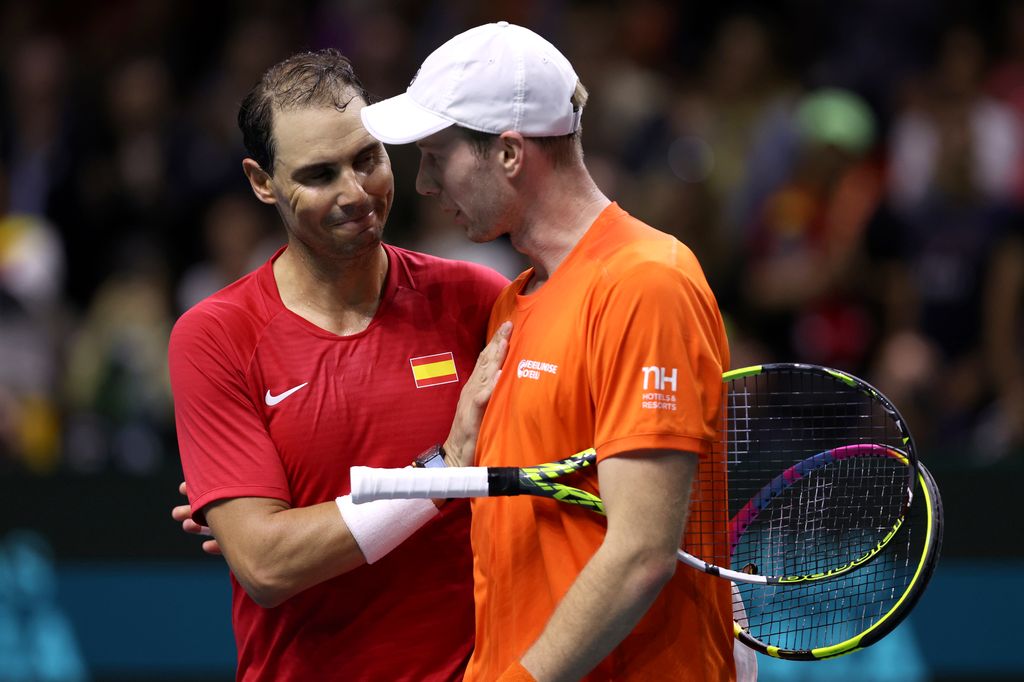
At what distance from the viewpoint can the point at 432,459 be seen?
3.48m

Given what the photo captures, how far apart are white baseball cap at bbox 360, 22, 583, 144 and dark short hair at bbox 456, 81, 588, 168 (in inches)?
0.9

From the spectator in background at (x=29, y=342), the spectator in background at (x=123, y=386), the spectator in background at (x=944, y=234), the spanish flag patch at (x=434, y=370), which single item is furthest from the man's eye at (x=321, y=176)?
the spectator in background at (x=944, y=234)

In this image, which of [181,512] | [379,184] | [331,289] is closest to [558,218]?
[379,184]

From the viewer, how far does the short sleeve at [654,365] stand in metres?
2.87

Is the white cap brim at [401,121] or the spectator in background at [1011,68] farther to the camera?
the spectator in background at [1011,68]

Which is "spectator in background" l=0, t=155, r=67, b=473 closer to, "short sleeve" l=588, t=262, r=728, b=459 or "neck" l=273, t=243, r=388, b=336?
"neck" l=273, t=243, r=388, b=336

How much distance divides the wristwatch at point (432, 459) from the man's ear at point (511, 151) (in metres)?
0.74

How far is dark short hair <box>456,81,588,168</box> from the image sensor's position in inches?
125

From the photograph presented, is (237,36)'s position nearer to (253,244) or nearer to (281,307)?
(253,244)

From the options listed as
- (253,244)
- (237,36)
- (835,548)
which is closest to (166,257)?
(253,244)

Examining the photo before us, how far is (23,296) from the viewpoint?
8.24 m

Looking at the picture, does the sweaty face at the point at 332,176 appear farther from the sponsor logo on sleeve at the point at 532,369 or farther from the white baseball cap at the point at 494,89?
the sponsor logo on sleeve at the point at 532,369

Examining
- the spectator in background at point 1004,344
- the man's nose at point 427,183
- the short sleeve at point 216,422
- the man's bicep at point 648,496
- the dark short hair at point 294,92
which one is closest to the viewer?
the man's bicep at point 648,496

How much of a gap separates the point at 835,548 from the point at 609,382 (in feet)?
3.09
